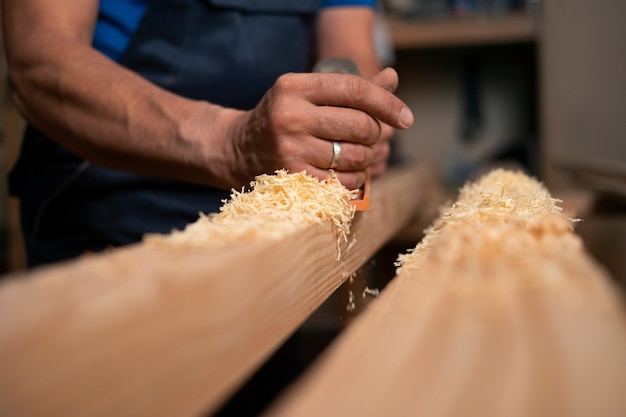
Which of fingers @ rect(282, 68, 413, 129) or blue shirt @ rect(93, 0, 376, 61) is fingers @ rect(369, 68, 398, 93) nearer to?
fingers @ rect(282, 68, 413, 129)

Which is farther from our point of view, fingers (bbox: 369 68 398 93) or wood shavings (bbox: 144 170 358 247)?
fingers (bbox: 369 68 398 93)

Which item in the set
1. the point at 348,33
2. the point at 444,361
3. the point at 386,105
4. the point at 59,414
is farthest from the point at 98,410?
the point at 348,33

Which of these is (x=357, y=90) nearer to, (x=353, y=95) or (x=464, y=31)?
(x=353, y=95)

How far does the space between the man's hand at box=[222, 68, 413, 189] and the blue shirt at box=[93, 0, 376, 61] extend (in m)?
0.47

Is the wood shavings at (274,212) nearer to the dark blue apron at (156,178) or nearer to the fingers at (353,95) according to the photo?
the fingers at (353,95)

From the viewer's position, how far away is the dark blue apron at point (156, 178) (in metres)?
1.15

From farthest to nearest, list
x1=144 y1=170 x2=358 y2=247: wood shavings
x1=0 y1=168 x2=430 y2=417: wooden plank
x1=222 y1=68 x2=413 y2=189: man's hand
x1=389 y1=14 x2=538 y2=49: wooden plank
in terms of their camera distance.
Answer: x1=389 y1=14 x2=538 y2=49: wooden plank → x1=222 y1=68 x2=413 y2=189: man's hand → x1=144 y1=170 x2=358 y2=247: wood shavings → x1=0 y1=168 x2=430 y2=417: wooden plank

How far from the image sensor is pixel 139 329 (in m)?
0.34

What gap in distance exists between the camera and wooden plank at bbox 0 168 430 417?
30 centimetres

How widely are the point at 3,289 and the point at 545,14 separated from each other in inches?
74.8

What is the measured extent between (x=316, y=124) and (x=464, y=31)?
1573 mm

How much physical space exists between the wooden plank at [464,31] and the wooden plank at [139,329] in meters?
1.85

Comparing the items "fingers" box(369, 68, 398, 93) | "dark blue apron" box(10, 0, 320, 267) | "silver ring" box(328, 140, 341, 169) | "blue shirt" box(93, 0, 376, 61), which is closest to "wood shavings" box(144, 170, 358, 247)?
"silver ring" box(328, 140, 341, 169)

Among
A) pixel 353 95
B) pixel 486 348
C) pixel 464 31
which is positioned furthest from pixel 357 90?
pixel 464 31
